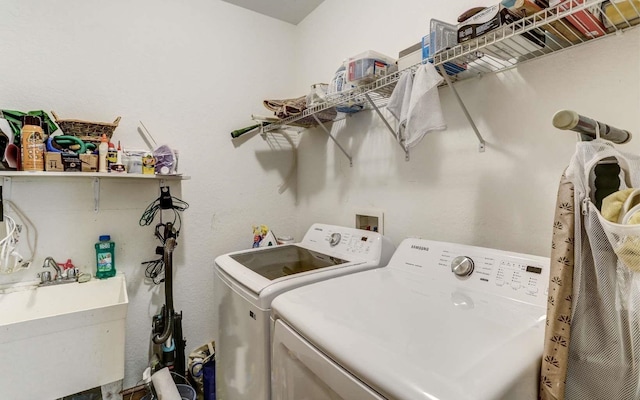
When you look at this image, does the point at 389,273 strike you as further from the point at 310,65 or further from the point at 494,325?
the point at 310,65

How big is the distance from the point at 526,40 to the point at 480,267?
0.75 meters

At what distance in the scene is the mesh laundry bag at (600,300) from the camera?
1.79 ft

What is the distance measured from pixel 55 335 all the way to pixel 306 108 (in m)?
1.57

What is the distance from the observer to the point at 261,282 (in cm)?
112

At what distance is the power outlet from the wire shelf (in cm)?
70

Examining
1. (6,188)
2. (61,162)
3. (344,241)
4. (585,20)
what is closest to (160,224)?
(61,162)

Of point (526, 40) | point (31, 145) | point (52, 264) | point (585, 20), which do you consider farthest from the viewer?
point (52, 264)

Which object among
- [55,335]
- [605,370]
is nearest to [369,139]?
[605,370]

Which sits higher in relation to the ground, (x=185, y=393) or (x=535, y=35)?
(x=535, y=35)

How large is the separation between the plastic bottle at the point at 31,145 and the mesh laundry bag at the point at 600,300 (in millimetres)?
1989

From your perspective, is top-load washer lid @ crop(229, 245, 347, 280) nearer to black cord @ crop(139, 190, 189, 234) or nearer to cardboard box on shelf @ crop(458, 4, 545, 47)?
black cord @ crop(139, 190, 189, 234)

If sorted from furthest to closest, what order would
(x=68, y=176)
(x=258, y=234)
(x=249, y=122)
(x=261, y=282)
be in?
1. (x=249, y=122)
2. (x=258, y=234)
3. (x=68, y=176)
4. (x=261, y=282)

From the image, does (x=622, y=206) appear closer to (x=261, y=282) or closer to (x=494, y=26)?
Answer: (x=494, y=26)

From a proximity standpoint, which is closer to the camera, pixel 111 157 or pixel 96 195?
pixel 111 157
